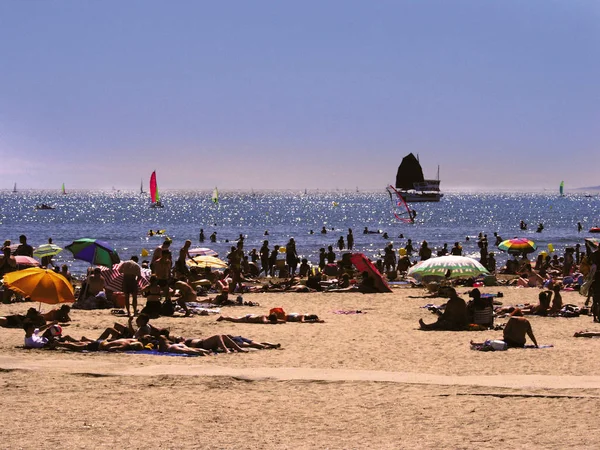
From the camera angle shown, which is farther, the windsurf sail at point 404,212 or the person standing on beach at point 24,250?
the windsurf sail at point 404,212

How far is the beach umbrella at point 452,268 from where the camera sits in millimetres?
18875

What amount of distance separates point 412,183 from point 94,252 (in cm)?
12574

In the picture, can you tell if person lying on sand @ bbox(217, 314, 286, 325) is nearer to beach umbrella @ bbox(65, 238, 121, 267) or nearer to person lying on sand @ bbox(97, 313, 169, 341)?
person lying on sand @ bbox(97, 313, 169, 341)

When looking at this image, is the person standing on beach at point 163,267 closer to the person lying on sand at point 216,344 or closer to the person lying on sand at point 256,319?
the person lying on sand at point 256,319

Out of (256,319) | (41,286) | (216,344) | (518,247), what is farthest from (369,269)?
(41,286)

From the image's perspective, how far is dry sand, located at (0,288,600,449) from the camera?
25.5 ft

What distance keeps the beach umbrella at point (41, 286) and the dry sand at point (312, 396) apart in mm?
767

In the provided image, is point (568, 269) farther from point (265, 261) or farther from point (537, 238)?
point (537, 238)

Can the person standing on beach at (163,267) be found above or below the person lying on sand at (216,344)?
above

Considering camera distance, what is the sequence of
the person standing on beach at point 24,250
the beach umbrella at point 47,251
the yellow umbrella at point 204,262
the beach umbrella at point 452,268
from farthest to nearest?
the beach umbrella at point 47,251 < the yellow umbrella at point 204,262 < the person standing on beach at point 24,250 < the beach umbrella at point 452,268

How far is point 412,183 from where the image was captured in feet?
468

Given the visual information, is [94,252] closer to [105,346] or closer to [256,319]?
[256,319]

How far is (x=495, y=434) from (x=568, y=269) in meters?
21.4

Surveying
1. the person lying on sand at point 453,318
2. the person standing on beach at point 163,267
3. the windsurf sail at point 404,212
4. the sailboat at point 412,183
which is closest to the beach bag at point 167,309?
the person standing on beach at point 163,267
